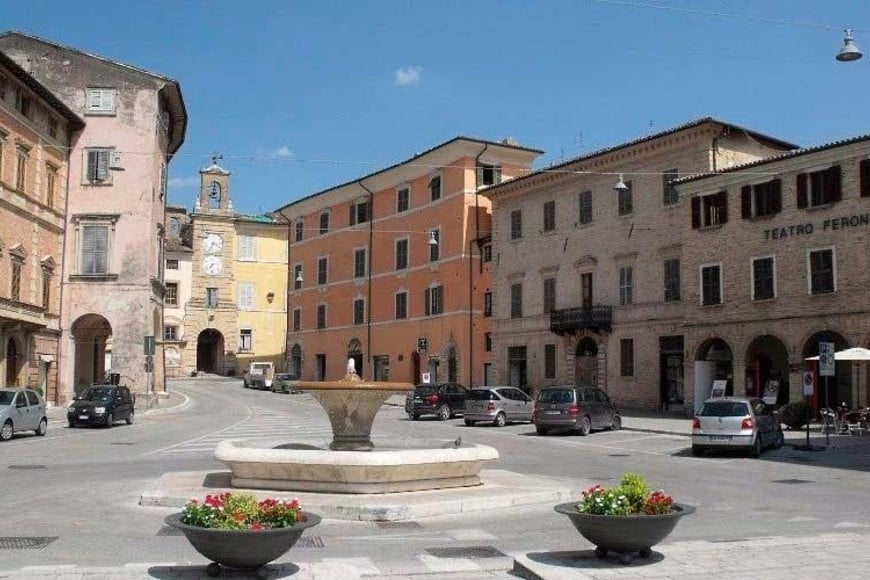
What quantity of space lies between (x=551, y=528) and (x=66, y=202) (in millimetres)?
39087

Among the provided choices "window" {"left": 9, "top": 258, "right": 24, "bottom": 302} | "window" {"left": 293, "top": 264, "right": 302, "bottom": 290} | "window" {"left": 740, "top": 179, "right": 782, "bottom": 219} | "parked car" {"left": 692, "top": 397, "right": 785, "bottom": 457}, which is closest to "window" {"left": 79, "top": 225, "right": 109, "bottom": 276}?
"window" {"left": 9, "top": 258, "right": 24, "bottom": 302}

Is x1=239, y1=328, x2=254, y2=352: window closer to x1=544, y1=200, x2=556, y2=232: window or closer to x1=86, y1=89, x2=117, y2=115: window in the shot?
x1=86, y1=89, x2=117, y2=115: window

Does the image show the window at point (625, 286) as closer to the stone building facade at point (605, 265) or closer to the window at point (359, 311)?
the stone building facade at point (605, 265)

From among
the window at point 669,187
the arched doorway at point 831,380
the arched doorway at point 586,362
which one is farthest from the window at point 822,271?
the arched doorway at point 586,362

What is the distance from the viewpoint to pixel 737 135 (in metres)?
38.7

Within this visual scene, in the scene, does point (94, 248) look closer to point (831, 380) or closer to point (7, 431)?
point (7, 431)

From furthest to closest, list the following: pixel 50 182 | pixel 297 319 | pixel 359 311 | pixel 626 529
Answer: pixel 297 319
pixel 359 311
pixel 50 182
pixel 626 529

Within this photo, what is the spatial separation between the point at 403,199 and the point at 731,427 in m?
37.6

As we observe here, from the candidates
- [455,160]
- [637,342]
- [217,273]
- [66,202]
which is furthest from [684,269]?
[217,273]

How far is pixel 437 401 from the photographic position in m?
38.7

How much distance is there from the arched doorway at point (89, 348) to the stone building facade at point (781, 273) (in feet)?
89.5

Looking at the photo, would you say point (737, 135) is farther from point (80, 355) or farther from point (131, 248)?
point (80, 355)

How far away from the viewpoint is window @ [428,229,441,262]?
2164 inches

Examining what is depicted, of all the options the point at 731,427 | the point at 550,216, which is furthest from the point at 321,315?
the point at 731,427
